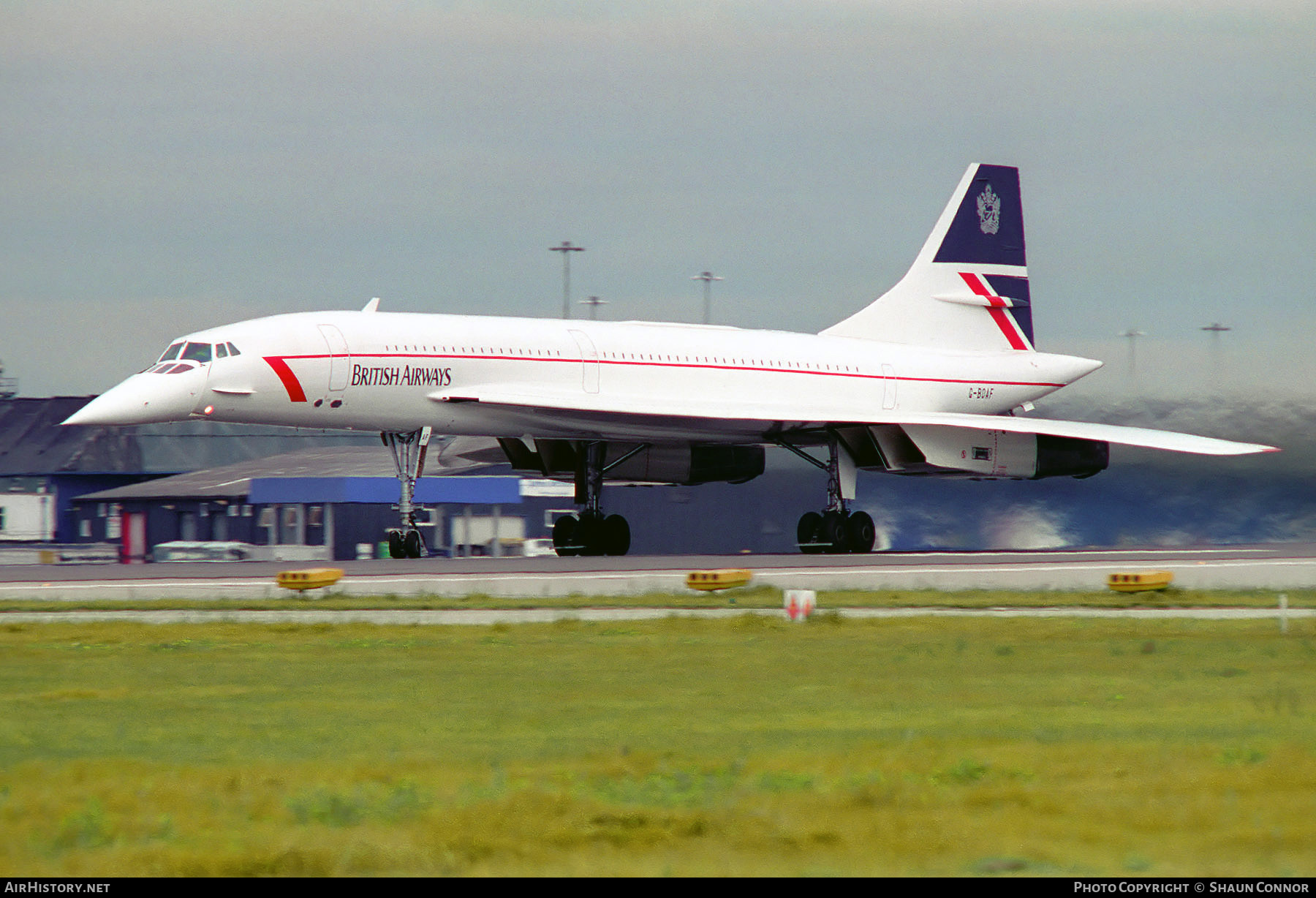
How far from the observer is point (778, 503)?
37.2m

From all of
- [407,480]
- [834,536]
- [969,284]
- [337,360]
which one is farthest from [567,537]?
[969,284]

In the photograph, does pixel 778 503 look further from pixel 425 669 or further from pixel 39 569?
pixel 425 669

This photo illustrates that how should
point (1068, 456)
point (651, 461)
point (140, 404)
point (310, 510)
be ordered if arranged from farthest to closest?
1. point (310, 510)
2. point (651, 461)
3. point (1068, 456)
4. point (140, 404)

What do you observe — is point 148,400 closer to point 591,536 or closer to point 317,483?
point 591,536

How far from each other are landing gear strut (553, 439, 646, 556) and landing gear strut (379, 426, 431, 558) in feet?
11.7

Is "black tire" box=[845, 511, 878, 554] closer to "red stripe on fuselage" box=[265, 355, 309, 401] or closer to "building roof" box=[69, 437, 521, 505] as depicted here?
"red stripe on fuselage" box=[265, 355, 309, 401]

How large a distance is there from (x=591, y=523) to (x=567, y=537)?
534 millimetres

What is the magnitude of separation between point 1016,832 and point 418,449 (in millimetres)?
20202

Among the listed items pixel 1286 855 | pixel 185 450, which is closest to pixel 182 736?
pixel 1286 855

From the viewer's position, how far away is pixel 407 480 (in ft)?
83.6

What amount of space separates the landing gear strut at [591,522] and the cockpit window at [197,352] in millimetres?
7246

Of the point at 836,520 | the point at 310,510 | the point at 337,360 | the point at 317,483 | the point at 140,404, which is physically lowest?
the point at 836,520

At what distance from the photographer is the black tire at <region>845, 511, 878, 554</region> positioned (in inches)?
1111

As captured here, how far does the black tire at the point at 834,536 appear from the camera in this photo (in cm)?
2811
